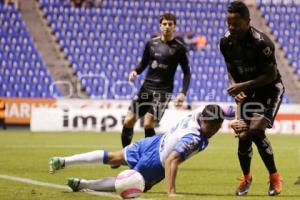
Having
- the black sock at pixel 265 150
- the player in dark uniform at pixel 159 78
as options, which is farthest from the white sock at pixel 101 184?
the player in dark uniform at pixel 159 78

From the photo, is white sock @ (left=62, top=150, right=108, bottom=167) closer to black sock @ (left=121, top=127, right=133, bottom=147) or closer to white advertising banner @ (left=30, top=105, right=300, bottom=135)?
black sock @ (left=121, top=127, right=133, bottom=147)

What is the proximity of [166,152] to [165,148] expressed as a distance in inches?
2.3

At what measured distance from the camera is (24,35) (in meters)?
30.5

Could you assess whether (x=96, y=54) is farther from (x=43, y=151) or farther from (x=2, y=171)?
(x=2, y=171)

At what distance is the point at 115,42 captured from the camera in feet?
103

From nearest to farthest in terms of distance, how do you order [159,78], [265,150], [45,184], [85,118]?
[265,150]
[45,184]
[159,78]
[85,118]

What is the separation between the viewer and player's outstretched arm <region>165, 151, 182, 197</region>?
8.41m

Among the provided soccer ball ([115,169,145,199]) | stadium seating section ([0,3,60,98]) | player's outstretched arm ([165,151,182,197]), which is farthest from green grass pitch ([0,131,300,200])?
stadium seating section ([0,3,60,98])

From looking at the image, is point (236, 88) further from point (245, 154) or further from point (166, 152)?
point (166, 152)

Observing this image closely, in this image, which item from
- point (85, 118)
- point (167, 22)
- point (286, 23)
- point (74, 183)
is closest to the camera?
point (74, 183)

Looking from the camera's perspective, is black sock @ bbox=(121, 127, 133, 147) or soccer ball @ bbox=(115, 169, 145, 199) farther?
black sock @ bbox=(121, 127, 133, 147)

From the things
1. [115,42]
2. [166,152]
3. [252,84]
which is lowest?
[115,42]

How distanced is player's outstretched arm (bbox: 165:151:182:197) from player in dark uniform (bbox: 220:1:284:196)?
118 centimetres

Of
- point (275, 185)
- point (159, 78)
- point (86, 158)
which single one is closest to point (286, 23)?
point (159, 78)
